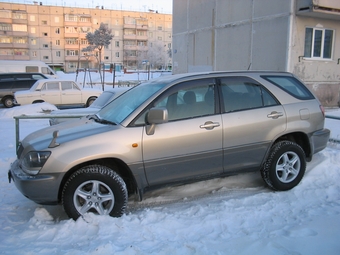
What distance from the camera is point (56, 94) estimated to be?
49.8 feet

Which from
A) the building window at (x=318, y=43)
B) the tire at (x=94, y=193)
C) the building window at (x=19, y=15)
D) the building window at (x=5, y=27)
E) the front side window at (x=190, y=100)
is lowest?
the tire at (x=94, y=193)

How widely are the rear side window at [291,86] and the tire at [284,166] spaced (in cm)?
81

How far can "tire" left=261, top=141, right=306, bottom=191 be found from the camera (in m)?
4.57

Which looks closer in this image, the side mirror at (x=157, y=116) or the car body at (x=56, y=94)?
the side mirror at (x=157, y=116)

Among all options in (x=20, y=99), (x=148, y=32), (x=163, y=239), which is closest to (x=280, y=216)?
(x=163, y=239)

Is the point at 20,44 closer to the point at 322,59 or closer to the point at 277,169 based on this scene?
the point at 322,59

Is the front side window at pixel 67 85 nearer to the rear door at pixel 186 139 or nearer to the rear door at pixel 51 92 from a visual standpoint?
the rear door at pixel 51 92

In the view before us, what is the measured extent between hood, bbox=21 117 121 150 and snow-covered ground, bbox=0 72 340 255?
2.94 feet

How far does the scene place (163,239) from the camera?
11.0ft

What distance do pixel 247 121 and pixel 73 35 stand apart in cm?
7894

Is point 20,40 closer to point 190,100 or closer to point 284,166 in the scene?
point 190,100

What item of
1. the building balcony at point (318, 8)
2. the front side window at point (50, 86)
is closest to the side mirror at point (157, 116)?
the building balcony at point (318, 8)

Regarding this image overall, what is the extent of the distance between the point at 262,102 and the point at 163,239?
2.45 metres

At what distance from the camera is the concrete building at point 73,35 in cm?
7188
